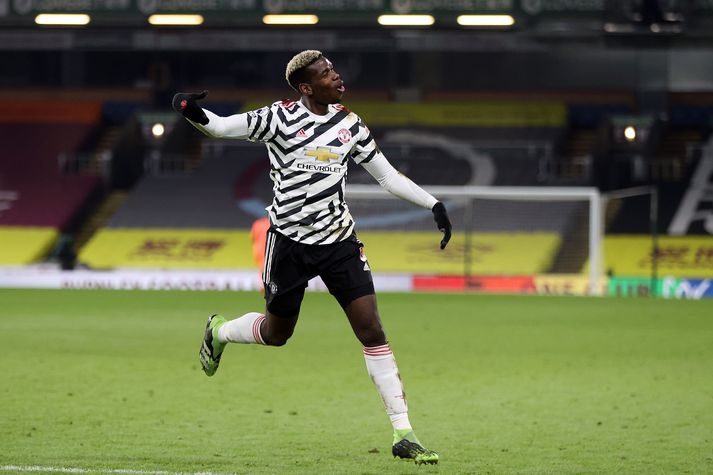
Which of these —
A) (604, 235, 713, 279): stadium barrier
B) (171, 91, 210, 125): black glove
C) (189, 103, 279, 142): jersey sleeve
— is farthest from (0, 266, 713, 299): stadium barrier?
(171, 91, 210, 125): black glove

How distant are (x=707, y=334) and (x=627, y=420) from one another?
755 cm

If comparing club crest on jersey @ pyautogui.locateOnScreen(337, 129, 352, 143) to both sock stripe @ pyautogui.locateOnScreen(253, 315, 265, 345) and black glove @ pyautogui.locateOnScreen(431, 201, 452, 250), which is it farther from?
sock stripe @ pyautogui.locateOnScreen(253, 315, 265, 345)

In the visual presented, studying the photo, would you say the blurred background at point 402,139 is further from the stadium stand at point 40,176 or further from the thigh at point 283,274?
the thigh at point 283,274

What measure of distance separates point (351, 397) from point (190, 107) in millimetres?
3717

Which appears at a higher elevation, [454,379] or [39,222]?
[454,379]

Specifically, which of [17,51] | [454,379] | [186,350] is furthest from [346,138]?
[17,51]

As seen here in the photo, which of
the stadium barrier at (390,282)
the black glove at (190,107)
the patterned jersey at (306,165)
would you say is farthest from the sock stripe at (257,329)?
the stadium barrier at (390,282)

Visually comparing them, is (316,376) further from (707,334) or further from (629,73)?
(629,73)

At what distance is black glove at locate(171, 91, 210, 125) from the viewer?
6273 millimetres

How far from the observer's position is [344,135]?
6.54 m

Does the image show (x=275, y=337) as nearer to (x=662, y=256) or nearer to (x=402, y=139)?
(x=662, y=256)

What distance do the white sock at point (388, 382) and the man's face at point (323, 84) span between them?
1.24 metres

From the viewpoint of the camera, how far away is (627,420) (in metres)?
8.31

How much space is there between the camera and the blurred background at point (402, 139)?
87.3ft
